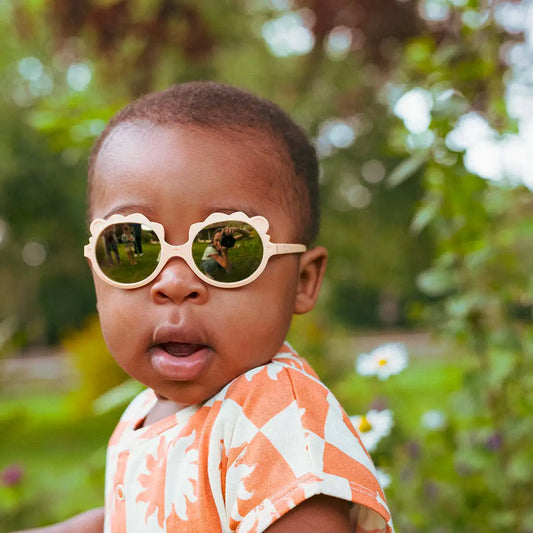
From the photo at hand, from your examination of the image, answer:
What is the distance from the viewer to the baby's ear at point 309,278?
145 cm

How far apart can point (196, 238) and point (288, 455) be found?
1.36ft

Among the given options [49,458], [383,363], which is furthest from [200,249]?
[49,458]

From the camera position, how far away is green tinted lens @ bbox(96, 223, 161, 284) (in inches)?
49.3

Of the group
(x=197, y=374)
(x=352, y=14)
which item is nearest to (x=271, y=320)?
(x=197, y=374)

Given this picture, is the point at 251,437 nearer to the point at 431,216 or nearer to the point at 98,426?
the point at 431,216

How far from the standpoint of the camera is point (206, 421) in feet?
4.10

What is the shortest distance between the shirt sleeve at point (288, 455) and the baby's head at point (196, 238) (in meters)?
0.10

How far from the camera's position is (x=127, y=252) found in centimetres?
128

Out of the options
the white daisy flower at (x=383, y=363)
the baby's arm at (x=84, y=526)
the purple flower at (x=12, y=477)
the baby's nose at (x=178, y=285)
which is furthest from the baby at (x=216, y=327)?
the purple flower at (x=12, y=477)

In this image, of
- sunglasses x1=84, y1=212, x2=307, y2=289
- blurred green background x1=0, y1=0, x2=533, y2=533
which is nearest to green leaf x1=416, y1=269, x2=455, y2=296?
blurred green background x1=0, y1=0, x2=533, y2=533

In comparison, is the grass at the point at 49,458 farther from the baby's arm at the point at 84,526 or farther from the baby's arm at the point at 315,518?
the baby's arm at the point at 315,518

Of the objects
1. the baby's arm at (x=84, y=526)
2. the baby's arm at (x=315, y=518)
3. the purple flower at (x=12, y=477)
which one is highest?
the baby's arm at (x=315, y=518)

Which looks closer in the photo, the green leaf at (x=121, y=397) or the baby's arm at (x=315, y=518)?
the baby's arm at (x=315, y=518)

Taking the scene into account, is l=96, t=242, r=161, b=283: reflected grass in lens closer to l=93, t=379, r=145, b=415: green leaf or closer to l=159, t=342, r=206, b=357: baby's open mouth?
l=159, t=342, r=206, b=357: baby's open mouth
